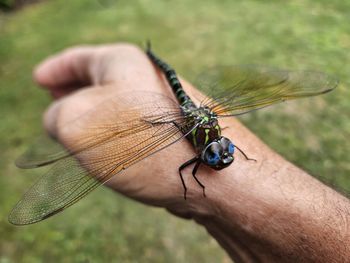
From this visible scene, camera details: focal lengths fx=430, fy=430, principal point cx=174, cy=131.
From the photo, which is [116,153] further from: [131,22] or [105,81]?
[131,22]

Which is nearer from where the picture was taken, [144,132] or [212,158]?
[212,158]

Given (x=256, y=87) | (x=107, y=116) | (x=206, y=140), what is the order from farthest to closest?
(x=256, y=87) < (x=107, y=116) < (x=206, y=140)

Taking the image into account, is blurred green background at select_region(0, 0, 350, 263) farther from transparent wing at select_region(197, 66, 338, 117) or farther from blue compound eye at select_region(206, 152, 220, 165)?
blue compound eye at select_region(206, 152, 220, 165)

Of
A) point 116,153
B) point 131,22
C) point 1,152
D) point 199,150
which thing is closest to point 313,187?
point 199,150

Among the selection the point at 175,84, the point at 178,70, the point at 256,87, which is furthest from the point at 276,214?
the point at 178,70

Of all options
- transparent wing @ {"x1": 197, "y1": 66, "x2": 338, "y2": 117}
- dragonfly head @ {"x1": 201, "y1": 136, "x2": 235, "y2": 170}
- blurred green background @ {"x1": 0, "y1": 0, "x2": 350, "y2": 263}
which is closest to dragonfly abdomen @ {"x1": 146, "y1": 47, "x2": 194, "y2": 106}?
transparent wing @ {"x1": 197, "y1": 66, "x2": 338, "y2": 117}

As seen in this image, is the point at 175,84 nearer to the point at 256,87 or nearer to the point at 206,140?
the point at 256,87
